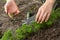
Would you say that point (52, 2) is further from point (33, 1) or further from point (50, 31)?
point (33, 1)

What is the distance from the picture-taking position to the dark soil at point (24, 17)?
67.6 inches

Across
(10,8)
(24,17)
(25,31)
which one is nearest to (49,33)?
(25,31)

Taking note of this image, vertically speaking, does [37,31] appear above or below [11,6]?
below

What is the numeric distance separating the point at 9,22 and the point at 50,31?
36.7 inches

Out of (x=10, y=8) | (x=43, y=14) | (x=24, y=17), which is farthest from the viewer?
(x=24, y=17)

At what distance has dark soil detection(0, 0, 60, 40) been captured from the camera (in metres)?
1.72

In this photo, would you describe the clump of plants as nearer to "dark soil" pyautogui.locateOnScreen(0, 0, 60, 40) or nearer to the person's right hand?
"dark soil" pyautogui.locateOnScreen(0, 0, 60, 40)

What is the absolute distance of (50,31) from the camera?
1.74m

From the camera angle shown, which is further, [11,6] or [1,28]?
[1,28]

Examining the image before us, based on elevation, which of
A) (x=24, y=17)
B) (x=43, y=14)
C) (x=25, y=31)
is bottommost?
(x=24, y=17)

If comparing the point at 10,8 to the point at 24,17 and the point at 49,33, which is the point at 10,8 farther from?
the point at 24,17

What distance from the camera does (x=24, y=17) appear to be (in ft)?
8.59

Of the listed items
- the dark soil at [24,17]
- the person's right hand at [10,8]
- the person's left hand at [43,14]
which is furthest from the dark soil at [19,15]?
the person's left hand at [43,14]

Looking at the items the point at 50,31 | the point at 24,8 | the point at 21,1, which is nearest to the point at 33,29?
the point at 50,31
